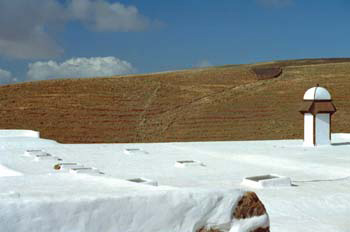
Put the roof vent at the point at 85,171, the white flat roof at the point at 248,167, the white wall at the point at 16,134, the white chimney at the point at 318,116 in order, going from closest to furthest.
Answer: the white flat roof at the point at 248,167 < the roof vent at the point at 85,171 < the white chimney at the point at 318,116 < the white wall at the point at 16,134

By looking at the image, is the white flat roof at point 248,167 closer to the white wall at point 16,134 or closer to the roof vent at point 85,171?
the roof vent at point 85,171

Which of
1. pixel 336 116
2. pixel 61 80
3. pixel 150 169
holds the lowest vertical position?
pixel 150 169

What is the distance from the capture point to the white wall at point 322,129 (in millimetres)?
16719

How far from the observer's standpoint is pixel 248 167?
12477 millimetres

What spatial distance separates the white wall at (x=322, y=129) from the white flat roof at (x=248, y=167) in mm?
316

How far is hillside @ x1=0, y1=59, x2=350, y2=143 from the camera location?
3038cm

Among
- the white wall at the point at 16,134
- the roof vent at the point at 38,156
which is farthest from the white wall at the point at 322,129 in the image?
the white wall at the point at 16,134

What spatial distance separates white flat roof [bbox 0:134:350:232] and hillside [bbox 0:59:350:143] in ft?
39.2

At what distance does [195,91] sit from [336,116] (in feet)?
35.6

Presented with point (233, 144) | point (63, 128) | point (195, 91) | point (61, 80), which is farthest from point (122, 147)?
point (61, 80)

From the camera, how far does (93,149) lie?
16172mm

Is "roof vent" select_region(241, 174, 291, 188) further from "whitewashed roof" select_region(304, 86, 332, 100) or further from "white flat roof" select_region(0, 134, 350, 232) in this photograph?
"whitewashed roof" select_region(304, 86, 332, 100)

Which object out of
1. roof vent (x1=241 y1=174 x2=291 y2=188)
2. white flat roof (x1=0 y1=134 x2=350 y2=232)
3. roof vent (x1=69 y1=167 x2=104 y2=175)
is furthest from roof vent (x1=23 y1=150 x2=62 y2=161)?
roof vent (x1=241 y1=174 x2=291 y2=188)

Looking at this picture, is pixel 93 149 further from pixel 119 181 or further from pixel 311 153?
pixel 119 181
